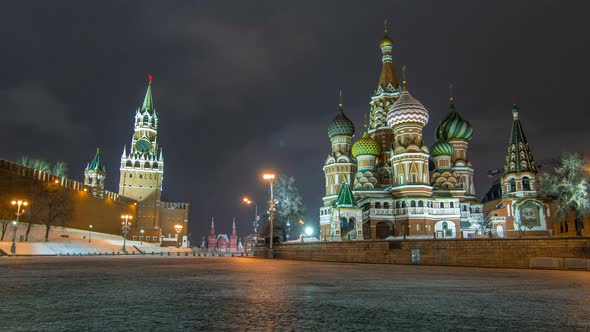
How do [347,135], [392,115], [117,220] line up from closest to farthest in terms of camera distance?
[392,115]
[347,135]
[117,220]

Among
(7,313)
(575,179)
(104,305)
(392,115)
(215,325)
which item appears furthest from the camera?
(392,115)

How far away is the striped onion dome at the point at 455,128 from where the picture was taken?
5522 cm

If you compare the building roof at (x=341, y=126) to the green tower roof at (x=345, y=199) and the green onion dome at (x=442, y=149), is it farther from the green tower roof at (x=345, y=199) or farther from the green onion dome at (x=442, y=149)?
the green tower roof at (x=345, y=199)

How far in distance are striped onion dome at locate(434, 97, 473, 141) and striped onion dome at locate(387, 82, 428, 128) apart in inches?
369

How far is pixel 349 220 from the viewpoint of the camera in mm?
45250

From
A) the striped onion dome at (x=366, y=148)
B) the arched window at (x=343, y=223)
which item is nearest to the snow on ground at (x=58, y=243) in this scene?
the arched window at (x=343, y=223)

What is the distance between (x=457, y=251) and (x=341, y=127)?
35311mm

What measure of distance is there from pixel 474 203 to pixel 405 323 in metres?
52.0

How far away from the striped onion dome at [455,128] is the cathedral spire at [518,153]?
7370 mm

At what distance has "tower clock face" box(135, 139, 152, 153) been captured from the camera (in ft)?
308

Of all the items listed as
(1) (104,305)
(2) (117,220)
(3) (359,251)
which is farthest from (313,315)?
(2) (117,220)

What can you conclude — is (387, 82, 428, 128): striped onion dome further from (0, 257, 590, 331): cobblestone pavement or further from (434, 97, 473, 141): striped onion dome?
(0, 257, 590, 331): cobblestone pavement

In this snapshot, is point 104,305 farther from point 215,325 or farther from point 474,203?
point 474,203

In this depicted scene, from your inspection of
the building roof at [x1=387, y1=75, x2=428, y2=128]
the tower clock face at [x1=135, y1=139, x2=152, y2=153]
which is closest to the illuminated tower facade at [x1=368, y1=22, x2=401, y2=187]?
the building roof at [x1=387, y1=75, x2=428, y2=128]
